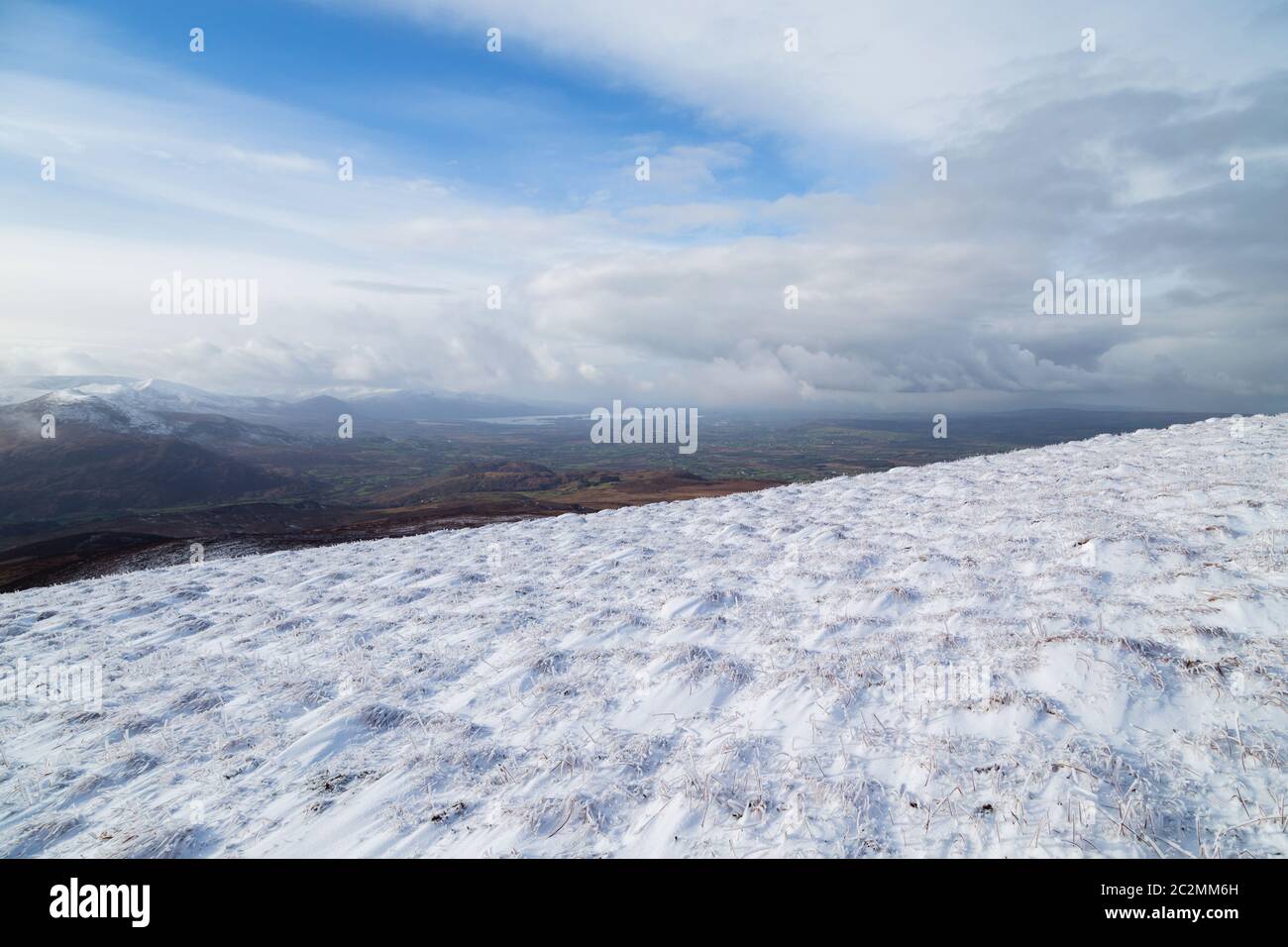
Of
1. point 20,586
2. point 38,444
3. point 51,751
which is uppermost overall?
point 38,444

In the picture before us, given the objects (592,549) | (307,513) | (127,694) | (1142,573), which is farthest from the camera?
(307,513)

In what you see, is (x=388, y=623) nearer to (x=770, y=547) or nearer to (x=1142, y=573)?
(x=770, y=547)

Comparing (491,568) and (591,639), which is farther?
(491,568)

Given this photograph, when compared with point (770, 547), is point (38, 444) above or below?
above

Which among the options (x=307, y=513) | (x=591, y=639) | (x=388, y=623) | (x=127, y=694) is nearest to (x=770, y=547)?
(x=591, y=639)

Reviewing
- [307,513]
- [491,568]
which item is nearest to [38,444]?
[307,513]

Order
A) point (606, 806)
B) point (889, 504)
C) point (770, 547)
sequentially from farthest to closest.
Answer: point (889, 504), point (770, 547), point (606, 806)
